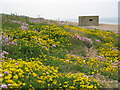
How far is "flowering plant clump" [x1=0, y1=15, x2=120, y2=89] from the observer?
7.41 meters

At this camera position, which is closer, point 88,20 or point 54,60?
point 54,60

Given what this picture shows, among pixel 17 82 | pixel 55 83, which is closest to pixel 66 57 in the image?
pixel 55 83

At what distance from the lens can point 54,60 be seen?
10477 millimetres

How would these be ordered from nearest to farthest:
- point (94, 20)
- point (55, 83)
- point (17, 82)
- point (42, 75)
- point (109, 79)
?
1. point (17, 82)
2. point (55, 83)
3. point (42, 75)
4. point (109, 79)
5. point (94, 20)

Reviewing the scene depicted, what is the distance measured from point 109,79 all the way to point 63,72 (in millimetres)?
1978

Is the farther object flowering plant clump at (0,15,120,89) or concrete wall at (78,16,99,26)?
concrete wall at (78,16,99,26)

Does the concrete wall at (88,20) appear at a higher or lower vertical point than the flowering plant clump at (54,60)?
higher

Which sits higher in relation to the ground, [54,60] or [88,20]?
[88,20]

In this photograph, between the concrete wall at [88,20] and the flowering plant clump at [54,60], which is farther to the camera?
the concrete wall at [88,20]

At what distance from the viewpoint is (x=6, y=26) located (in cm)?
1487

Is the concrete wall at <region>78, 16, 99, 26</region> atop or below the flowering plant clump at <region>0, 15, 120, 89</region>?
atop

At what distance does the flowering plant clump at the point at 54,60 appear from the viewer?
24.3 ft

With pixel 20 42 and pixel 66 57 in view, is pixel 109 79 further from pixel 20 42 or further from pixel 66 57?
pixel 20 42

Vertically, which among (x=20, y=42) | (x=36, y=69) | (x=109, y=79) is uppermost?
(x=20, y=42)
